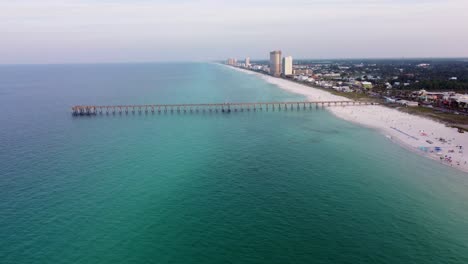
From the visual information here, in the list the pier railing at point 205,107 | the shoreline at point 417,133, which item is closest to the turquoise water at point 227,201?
the shoreline at point 417,133

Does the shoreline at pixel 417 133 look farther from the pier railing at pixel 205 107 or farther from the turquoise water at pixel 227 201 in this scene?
the pier railing at pixel 205 107

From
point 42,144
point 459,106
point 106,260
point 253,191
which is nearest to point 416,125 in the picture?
point 459,106

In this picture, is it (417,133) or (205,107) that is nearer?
(417,133)

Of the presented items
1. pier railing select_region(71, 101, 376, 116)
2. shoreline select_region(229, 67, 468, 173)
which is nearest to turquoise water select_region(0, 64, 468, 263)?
shoreline select_region(229, 67, 468, 173)

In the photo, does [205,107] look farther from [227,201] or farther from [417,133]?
[227,201]

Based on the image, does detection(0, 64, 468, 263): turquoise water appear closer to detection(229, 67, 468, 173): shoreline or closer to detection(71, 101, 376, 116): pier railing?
detection(229, 67, 468, 173): shoreline

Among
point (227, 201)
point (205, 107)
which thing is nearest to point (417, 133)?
point (227, 201)
